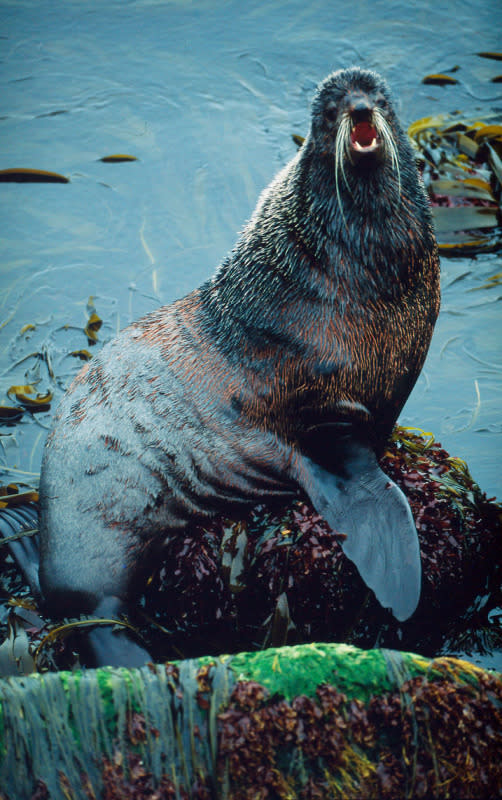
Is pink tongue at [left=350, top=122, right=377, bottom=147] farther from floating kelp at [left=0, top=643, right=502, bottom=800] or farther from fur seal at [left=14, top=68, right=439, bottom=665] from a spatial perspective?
floating kelp at [left=0, top=643, right=502, bottom=800]

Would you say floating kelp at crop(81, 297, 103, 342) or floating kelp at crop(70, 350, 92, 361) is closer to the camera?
floating kelp at crop(70, 350, 92, 361)

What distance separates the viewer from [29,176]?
872cm

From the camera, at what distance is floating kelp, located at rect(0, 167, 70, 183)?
8703mm

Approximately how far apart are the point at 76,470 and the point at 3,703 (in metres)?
1.49

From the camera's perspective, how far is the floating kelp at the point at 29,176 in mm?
8703

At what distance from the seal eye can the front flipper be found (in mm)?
1608

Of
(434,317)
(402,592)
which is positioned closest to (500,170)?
(434,317)

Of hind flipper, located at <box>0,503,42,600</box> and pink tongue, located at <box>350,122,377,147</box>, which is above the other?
pink tongue, located at <box>350,122,377,147</box>

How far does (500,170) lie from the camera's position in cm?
802

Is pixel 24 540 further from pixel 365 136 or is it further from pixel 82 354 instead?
pixel 365 136

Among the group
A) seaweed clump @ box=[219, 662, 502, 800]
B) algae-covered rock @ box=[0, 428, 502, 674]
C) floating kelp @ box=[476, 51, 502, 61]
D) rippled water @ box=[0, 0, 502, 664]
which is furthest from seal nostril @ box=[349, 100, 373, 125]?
floating kelp @ box=[476, 51, 502, 61]

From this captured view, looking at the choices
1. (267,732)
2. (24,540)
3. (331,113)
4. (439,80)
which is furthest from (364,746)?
(439,80)

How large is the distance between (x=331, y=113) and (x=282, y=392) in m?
1.39

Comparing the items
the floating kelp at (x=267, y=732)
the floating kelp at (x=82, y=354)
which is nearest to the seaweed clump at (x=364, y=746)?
the floating kelp at (x=267, y=732)
